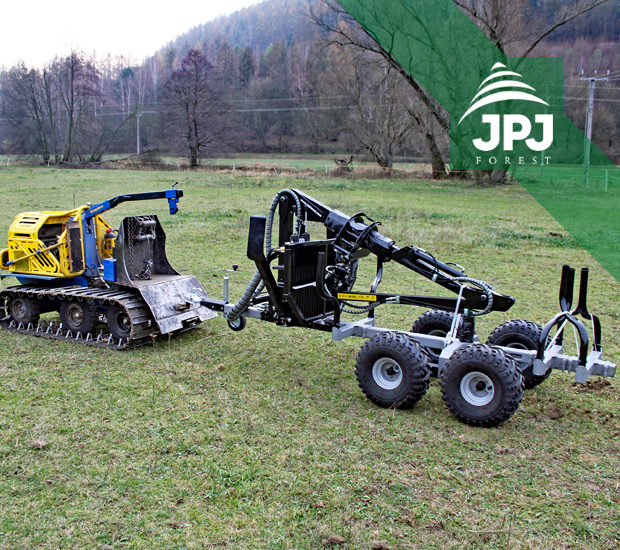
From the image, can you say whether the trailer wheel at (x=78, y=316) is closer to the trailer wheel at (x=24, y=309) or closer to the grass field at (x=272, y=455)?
the grass field at (x=272, y=455)

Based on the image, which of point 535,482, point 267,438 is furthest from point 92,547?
point 535,482

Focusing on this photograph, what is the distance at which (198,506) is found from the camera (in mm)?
4715

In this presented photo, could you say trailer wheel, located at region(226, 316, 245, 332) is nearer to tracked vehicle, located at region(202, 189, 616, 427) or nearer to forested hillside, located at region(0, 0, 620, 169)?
tracked vehicle, located at region(202, 189, 616, 427)

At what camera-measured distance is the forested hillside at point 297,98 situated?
42500 mm

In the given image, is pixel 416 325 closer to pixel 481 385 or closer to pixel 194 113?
pixel 481 385

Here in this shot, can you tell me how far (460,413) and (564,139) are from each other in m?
74.6

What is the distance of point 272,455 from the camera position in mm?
5488

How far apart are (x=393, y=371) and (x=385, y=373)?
0.14 m

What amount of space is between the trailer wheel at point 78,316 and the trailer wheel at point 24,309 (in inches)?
19.8

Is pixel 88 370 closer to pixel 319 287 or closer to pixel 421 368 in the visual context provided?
pixel 319 287

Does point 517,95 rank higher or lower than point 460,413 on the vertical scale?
higher

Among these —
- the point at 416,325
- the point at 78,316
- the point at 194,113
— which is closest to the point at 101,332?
the point at 78,316
